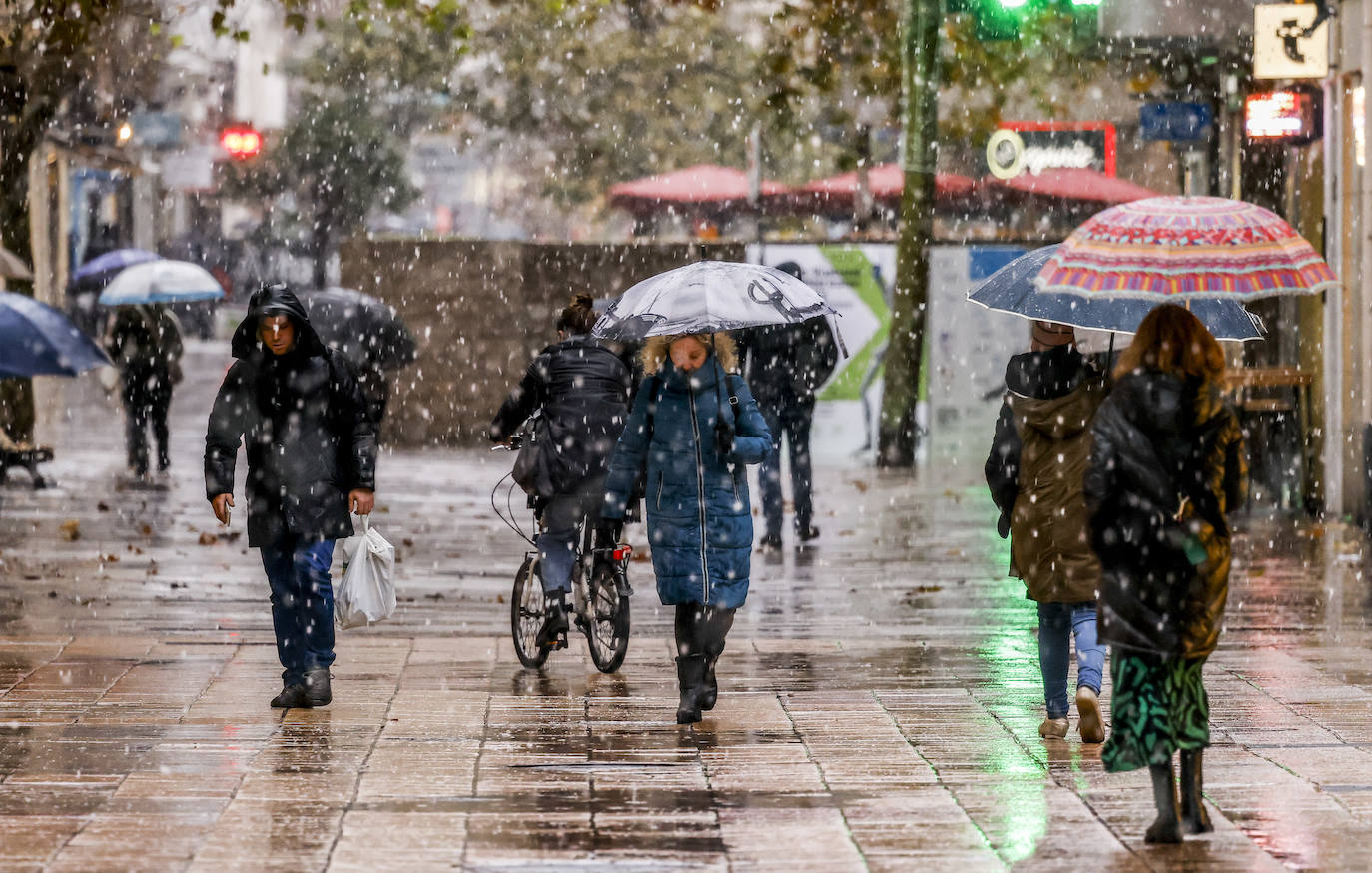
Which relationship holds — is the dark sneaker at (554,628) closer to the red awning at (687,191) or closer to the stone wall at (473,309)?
the stone wall at (473,309)

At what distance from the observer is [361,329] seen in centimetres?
1691

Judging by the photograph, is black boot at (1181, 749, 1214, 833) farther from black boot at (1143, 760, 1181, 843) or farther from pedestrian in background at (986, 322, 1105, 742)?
pedestrian in background at (986, 322, 1105, 742)

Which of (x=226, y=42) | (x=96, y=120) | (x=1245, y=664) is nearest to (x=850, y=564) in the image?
(x=1245, y=664)

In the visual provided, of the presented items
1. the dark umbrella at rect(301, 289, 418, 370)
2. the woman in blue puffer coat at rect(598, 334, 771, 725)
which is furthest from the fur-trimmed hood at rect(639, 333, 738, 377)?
the dark umbrella at rect(301, 289, 418, 370)

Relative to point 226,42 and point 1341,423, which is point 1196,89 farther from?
point 226,42

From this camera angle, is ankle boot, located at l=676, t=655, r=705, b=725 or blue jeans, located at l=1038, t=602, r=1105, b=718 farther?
ankle boot, located at l=676, t=655, r=705, b=725

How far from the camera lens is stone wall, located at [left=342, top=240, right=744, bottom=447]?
23.1m

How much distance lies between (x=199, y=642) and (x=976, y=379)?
12.5m

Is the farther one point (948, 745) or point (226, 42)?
point (226, 42)

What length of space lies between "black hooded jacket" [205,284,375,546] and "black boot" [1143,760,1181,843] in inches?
142

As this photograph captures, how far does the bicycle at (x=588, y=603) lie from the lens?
30.5ft

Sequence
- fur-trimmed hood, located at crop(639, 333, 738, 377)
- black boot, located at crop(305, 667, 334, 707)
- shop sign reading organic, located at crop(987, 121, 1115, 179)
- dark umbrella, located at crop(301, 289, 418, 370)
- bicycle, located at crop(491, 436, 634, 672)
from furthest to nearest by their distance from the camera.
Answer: shop sign reading organic, located at crop(987, 121, 1115, 179), dark umbrella, located at crop(301, 289, 418, 370), bicycle, located at crop(491, 436, 634, 672), black boot, located at crop(305, 667, 334, 707), fur-trimmed hood, located at crop(639, 333, 738, 377)

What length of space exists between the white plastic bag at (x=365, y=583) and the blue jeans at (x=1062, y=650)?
2.62 meters

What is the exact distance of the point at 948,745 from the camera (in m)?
7.75
